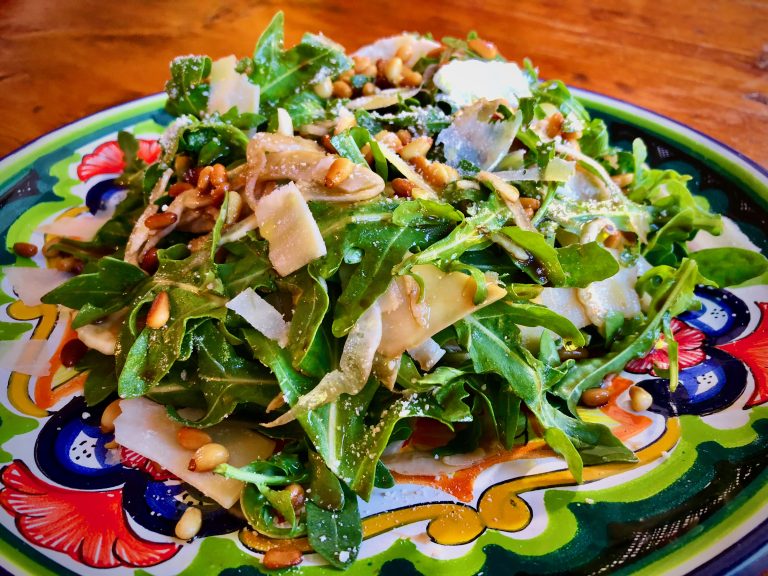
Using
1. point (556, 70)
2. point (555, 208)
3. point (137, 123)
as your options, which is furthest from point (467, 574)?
point (556, 70)

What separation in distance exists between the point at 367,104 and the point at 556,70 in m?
1.60

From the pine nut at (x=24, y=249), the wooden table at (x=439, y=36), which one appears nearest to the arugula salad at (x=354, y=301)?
the pine nut at (x=24, y=249)

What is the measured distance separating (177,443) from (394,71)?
128 centimetres

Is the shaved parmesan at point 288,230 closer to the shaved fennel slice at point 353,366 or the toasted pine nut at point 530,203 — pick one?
the shaved fennel slice at point 353,366

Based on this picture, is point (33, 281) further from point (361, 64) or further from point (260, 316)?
point (361, 64)

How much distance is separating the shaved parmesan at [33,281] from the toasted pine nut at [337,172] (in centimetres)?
86

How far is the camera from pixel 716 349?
5.36ft

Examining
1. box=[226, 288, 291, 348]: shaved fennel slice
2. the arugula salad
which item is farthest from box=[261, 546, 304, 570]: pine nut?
box=[226, 288, 291, 348]: shaved fennel slice

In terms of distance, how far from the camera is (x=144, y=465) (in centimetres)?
137

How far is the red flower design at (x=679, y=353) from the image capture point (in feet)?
5.30

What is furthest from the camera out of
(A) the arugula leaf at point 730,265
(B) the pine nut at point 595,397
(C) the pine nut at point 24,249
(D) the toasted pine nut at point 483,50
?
(D) the toasted pine nut at point 483,50

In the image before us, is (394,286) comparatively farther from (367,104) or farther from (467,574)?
(367,104)

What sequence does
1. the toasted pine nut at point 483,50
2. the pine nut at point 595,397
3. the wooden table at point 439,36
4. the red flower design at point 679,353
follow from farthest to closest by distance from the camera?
1. the wooden table at point 439,36
2. the toasted pine nut at point 483,50
3. the red flower design at point 679,353
4. the pine nut at point 595,397

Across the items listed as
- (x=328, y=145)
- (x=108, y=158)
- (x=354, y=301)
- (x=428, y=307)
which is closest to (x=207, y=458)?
(x=354, y=301)
